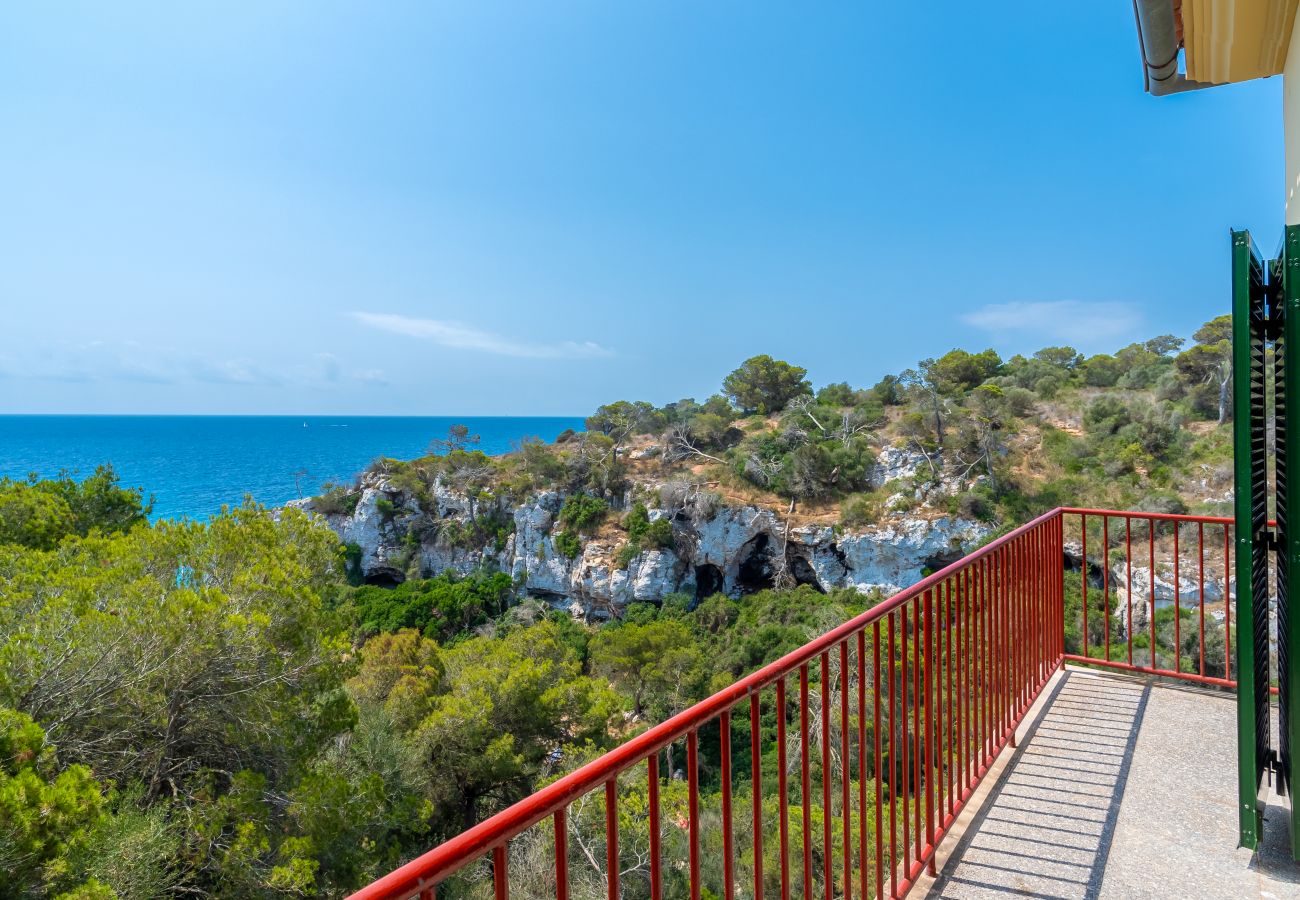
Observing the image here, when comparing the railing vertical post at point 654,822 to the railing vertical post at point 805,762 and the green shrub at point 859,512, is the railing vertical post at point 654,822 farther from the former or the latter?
the green shrub at point 859,512

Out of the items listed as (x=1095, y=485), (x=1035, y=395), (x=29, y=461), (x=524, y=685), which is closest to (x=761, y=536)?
(x=1095, y=485)

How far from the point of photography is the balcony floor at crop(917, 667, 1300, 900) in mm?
1938

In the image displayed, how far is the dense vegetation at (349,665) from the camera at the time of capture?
20.0 feet

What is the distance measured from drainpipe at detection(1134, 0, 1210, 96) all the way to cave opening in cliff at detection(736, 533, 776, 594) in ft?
79.6

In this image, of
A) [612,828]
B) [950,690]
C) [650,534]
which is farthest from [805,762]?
[650,534]

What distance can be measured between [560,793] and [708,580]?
27.9 m

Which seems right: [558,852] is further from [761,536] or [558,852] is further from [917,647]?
[761,536]

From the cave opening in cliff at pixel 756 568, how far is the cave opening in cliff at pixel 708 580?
3.01 feet

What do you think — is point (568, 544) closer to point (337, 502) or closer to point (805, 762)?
point (337, 502)

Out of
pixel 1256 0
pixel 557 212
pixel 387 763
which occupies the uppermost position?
pixel 557 212

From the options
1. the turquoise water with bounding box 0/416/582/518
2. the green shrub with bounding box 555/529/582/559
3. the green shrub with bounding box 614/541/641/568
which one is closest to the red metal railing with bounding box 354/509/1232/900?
the green shrub with bounding box 614/541/641/568

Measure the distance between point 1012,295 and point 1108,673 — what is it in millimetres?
44689

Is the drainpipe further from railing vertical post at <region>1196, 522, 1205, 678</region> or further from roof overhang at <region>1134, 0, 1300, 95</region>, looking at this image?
railing vertical post at <region>1196, 522, 1205, 678</region>

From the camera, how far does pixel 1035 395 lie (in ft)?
92.7
